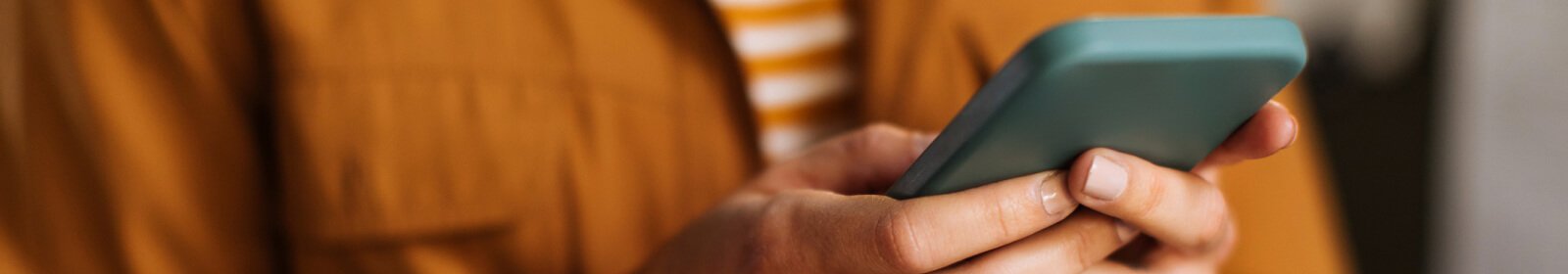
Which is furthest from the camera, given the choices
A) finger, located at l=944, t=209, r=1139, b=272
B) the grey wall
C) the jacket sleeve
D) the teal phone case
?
the grey wall

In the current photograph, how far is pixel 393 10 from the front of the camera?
0.50 m

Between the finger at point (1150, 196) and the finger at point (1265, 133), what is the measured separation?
0.02 m

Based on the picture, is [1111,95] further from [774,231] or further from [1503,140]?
[1503,140]

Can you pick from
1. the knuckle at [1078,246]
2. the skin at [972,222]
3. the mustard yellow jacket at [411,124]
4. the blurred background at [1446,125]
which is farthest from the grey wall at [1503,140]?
the knuckle at [1078,246]

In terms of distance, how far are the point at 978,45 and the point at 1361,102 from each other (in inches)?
32.5

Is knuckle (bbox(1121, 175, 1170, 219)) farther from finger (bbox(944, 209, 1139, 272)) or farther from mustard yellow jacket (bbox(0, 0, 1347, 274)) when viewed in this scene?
mustard yellow jacket (bbox(0, 0, 1347, 274))

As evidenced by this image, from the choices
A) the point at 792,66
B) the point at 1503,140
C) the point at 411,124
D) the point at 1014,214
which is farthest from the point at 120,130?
the point at 1503,140

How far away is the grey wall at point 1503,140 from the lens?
1.02 m

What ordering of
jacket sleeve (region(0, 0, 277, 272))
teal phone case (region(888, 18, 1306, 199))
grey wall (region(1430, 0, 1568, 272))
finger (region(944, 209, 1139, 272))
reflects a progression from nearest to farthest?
1. teal phone case (region(888, 18, 1306, 199))
2. finger (region(944, 209, 1139, 272))
3. jacket sleeve (region(0, 0, 277, 272))
4. grey wall (region(1430, 0, 1568, 272))

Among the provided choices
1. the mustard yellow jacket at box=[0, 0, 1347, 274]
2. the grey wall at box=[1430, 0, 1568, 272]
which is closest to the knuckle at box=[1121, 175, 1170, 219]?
the mustard yellow jacket at box=[0, 0, 1347, 274]

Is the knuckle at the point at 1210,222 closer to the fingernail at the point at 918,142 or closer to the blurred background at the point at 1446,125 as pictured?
the fingernail at the point at 918,142

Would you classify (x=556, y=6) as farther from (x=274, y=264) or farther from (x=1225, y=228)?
(x=1225, y=228)

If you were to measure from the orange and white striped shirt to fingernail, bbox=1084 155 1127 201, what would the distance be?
0.99 ft

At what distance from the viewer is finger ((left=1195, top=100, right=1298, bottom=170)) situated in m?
0.28
